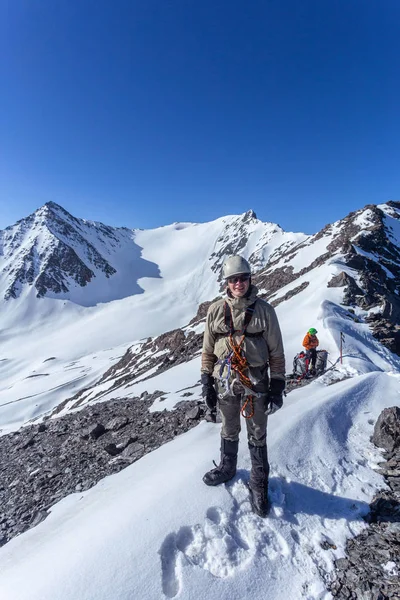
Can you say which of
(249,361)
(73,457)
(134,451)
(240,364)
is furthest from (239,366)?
(73,457)

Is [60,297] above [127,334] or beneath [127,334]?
above

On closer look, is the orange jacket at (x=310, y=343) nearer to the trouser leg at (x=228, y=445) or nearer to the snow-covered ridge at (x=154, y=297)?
the snow-covered ridge at (x=154, y=297)

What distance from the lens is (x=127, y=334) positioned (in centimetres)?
10362

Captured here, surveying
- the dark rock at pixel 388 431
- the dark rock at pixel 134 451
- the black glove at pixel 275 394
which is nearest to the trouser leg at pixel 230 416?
the black glove at pixel 275 394

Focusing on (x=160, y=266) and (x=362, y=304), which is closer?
(x=362, y=304)

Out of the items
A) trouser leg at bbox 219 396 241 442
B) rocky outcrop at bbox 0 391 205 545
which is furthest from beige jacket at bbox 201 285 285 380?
rocky outcrop at bbox 0 391 205 545

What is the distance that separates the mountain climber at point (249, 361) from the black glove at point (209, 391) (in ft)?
0.54

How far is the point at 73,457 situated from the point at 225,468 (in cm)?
606

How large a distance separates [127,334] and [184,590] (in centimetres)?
10305

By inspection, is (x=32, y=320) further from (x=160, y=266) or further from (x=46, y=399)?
(x=46, y=399)

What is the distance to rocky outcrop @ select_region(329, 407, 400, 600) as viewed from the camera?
3.69 metres

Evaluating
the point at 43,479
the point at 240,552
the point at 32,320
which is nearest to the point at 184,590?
the point at 240,552

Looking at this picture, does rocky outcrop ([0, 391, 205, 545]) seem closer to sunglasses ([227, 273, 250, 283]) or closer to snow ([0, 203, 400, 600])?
snow ([0, 203, 400, 600])

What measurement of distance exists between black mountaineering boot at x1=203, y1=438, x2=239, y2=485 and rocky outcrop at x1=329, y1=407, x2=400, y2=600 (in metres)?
1.79
